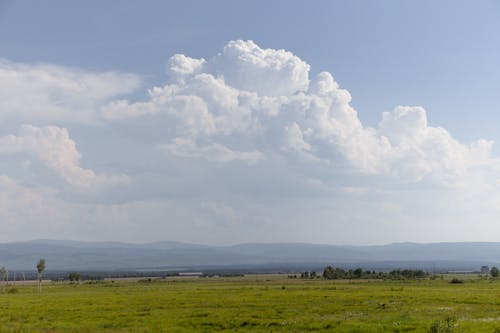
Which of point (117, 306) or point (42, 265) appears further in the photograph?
point (42, 265)

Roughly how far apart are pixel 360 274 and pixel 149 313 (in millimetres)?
138073

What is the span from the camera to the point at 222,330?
39.4 metres

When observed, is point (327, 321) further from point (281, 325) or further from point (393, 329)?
point (393, 329)

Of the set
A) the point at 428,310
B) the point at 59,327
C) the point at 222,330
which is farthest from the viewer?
the point at 428,310

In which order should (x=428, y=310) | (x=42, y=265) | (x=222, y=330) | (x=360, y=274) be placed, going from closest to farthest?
1. (x=222, y=330)
2. (x=428, y=310)
3. (x=42, y=265)
4. (x=360, y=274)

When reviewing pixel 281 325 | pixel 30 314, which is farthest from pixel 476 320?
pixel 30 314

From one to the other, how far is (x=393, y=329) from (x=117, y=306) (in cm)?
3321

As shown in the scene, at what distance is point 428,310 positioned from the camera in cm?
4888

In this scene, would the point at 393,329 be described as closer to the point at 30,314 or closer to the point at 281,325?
the point at 281,325

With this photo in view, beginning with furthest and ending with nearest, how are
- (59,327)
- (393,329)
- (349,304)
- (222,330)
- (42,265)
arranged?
(42,265), (349,304), (59,327), (222,330), (393,329)

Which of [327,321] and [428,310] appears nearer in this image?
[327,321]

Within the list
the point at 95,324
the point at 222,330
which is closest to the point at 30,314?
the point at 95,324

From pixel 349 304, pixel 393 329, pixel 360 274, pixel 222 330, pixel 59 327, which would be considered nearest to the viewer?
pixel 393 329

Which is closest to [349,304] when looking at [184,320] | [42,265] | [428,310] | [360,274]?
[428,310]
